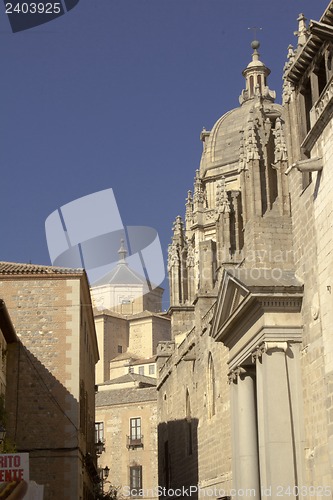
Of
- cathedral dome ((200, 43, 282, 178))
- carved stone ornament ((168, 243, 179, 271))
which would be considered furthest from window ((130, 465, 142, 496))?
cathedral dome ((200, 43, 282, 178))

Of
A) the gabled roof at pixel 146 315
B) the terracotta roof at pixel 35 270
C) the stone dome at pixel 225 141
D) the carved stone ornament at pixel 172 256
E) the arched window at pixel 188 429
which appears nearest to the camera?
the terracotta roof at pixel 35 270

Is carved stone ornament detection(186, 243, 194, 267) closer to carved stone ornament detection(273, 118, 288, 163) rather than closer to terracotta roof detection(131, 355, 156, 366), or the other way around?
carved stone ornament detection(273, 118, 288, 163)

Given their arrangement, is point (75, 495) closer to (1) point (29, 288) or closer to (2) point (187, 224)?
(1) point (29, 288)

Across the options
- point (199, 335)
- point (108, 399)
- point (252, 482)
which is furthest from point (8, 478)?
point (108, 399)

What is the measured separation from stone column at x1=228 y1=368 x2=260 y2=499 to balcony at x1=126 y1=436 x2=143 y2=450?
Result: 37967 millimetres

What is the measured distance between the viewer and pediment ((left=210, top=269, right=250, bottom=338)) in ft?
55.2

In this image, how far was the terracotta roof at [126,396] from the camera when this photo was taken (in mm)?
57041

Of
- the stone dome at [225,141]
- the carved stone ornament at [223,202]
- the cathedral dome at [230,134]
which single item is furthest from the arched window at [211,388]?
the stone dome at [225,141]

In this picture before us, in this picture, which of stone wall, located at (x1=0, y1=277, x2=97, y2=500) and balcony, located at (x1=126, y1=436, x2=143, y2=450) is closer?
stone wall, located at (x1=0, y1=277, x2=97, y2=500)

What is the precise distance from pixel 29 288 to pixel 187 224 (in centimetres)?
2239

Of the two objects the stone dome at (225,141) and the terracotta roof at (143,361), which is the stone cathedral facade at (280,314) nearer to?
the stone dome at (225,141)

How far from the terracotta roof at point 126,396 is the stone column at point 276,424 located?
135 feet

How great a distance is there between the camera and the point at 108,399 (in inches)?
2324

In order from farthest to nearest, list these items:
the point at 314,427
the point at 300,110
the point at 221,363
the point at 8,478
A: 1. the point at 221,363
2. the point at 300,110
3. the point at 314,427
4. the point at 8,478
